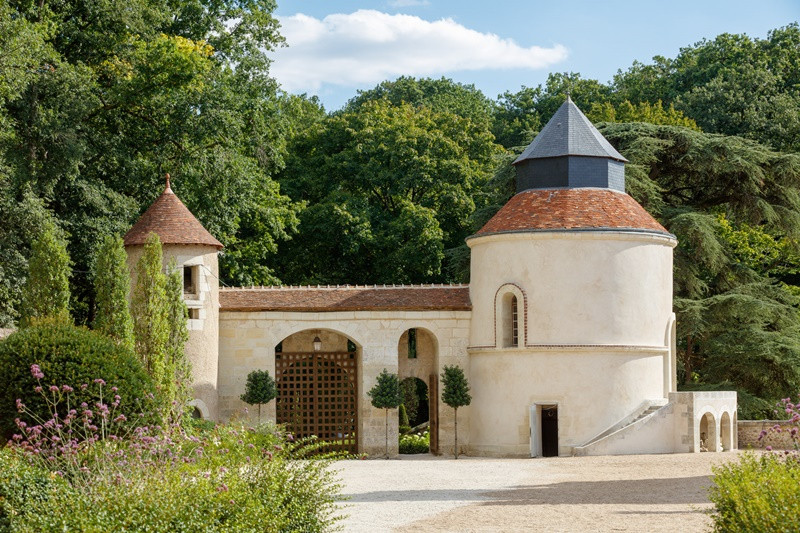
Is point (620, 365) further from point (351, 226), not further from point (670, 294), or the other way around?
point (351, 226)

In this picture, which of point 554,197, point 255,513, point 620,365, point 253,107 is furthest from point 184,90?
point 255,513

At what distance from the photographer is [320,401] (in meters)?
32.8

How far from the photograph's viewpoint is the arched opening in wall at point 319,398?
3197 cm

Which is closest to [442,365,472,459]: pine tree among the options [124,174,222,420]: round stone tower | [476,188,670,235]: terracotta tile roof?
[476,188,670,235]: terracotta tile roof

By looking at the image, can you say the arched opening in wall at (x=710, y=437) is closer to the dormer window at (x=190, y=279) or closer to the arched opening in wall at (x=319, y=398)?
the arched opening in wall at (x=319, y=398)

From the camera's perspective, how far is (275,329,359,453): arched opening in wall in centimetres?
3197

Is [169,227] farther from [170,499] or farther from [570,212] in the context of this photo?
[170,499]

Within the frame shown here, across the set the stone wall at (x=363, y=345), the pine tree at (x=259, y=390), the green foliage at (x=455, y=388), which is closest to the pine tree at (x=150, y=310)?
the pine tree at (x=259, y=390)

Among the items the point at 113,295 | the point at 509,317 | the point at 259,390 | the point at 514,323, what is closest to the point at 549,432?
the point at 514,323

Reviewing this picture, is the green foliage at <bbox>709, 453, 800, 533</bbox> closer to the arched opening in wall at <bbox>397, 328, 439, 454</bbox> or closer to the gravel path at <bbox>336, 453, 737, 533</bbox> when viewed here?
the gravel path at <bbox>336, 453, 737, 533</bbox>

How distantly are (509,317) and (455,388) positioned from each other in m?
2.31

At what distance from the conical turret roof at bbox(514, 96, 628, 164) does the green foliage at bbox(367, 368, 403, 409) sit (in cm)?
696

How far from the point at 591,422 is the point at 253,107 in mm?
14690

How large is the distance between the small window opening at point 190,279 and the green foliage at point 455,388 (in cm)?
679
